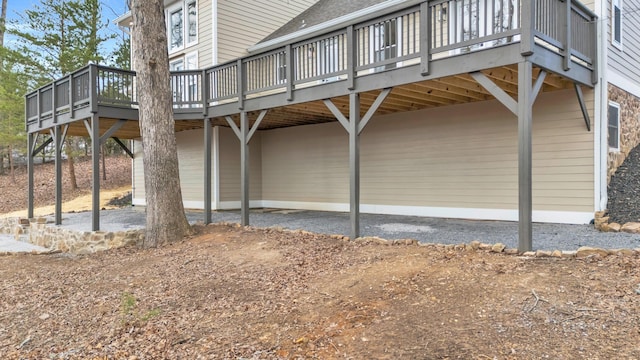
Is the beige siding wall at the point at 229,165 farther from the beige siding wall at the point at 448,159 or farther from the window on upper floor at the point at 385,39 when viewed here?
the window on upper floor at the point at 385,39

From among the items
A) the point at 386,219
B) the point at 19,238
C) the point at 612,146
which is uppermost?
the point at 612,146

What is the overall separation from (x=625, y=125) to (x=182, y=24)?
12638mm

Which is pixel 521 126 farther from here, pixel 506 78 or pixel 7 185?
pixel 7 185

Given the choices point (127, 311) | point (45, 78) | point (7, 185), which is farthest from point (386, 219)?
point (7, 185)

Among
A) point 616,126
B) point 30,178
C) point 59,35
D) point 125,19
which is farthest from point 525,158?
point 59,35

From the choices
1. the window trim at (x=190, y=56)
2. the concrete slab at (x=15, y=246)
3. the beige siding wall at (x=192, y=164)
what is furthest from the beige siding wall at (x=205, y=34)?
the concrete slab at (x=15, y=246)

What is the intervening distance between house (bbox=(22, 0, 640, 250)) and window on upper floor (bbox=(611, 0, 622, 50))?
60 millimetres

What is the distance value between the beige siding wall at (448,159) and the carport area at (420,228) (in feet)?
2.00

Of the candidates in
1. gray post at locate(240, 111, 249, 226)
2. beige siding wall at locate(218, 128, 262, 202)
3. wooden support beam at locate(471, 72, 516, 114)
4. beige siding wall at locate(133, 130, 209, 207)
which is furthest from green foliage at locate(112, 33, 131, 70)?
wooden support beam at locate(471, 72, 516, 114)

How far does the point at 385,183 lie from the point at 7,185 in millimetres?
19624

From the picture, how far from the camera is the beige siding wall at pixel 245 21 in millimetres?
12078

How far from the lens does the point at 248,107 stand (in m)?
8.84

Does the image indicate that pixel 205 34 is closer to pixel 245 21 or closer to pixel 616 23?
pixel 245 21

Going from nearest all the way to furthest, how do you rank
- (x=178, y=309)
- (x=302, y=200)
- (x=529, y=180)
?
(x=178, y=309) → (x=529, y=180) → (x=302, y=200)
